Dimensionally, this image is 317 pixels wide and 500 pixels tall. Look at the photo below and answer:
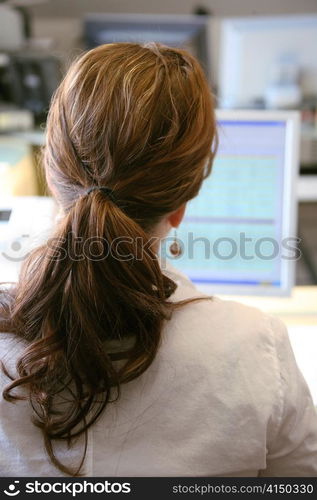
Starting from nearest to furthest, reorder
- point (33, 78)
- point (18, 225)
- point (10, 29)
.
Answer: point (18, 225)
point (33, 78)
point (10, 29)

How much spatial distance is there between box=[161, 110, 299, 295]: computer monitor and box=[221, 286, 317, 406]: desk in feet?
0.26

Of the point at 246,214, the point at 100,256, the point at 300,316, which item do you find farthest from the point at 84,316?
the point at 300,316

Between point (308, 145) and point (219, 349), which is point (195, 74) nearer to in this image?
point (219, 349)

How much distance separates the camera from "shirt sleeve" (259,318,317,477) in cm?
72

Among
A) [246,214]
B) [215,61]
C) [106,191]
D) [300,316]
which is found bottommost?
[300,316]

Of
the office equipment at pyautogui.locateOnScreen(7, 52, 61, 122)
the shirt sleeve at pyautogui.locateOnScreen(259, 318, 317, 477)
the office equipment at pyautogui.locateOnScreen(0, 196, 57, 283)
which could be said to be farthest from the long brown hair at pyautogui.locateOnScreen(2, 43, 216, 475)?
the office equipment at pyautogui.locateOnScreen(7, 52, 61, 122)

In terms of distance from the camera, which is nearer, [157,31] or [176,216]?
[176,216]

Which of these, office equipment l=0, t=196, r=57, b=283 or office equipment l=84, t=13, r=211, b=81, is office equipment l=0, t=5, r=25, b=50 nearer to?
office equipment l=84, t=13, r=211, b=81

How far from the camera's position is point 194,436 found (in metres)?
0.70

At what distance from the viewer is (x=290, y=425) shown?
2.39 feet

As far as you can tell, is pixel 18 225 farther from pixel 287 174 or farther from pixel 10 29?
pixel 10 29

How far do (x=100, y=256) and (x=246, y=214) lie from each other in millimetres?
572

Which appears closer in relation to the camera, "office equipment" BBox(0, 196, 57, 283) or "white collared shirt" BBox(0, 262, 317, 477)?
"white collared shirt" BBox(0, 262, 317, 477)
